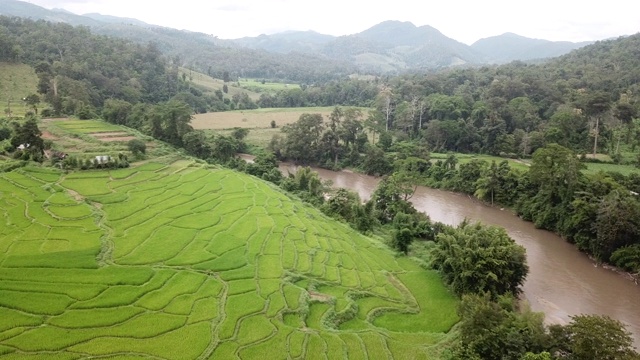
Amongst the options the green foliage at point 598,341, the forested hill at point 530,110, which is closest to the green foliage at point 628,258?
the green foliage at point 598,341

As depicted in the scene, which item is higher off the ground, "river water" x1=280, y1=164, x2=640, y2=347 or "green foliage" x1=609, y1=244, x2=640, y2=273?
"green foliage" x1=609, y1=244, x2=640, y2=273

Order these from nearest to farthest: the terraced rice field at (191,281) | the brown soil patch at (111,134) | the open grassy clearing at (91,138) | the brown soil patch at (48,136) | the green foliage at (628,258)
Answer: the terraced rice field at (191,281), the green foliage at (628,258), the open grassy clearing at (91,138), the brown soil patch at (48,136), the brown soil patch at (111,134)

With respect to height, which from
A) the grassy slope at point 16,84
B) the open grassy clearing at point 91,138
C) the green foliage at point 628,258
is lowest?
the green foliage at point 628,258

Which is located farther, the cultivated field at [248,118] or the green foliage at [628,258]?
the cultivated field at [248,118]

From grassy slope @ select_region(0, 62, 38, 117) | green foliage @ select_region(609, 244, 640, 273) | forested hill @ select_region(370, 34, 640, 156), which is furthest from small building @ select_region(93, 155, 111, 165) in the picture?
forested hill @ select_region(370, 34, 640, 156)

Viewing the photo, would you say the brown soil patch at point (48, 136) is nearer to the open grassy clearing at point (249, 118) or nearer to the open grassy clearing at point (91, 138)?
the open grassy clearing at point (91, 138)

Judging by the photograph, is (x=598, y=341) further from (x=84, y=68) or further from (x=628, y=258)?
(x=84, y=68)

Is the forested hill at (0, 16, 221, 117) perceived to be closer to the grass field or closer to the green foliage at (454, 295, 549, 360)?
the grass field
